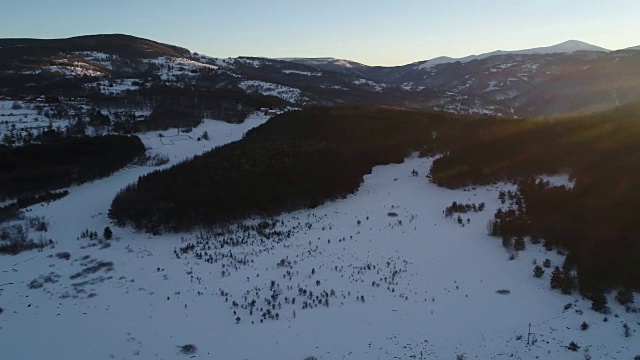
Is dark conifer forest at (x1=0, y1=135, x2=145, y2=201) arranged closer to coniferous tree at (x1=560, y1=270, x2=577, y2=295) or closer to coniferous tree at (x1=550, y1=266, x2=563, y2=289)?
coniferous tree at (x1=550, y1=266, x2=563, y2=289)

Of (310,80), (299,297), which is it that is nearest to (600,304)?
(299,297)

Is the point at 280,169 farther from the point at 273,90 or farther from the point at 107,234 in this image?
the point at 273,90

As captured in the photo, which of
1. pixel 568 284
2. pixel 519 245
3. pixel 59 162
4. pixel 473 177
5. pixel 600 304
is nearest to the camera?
pixel 600 304

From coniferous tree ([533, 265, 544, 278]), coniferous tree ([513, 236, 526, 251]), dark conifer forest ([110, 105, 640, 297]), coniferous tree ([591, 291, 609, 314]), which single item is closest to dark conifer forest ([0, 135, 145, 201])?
dark conifer forest ([110, 105, 640, 297])

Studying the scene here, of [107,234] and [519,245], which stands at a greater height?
[519,245]

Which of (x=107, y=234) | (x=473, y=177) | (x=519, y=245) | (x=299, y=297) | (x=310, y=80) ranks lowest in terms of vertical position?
(x=299, y=297)

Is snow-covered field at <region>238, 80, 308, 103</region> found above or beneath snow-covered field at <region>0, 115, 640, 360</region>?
above

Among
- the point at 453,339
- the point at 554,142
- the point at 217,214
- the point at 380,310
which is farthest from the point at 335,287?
the point at 554,142
